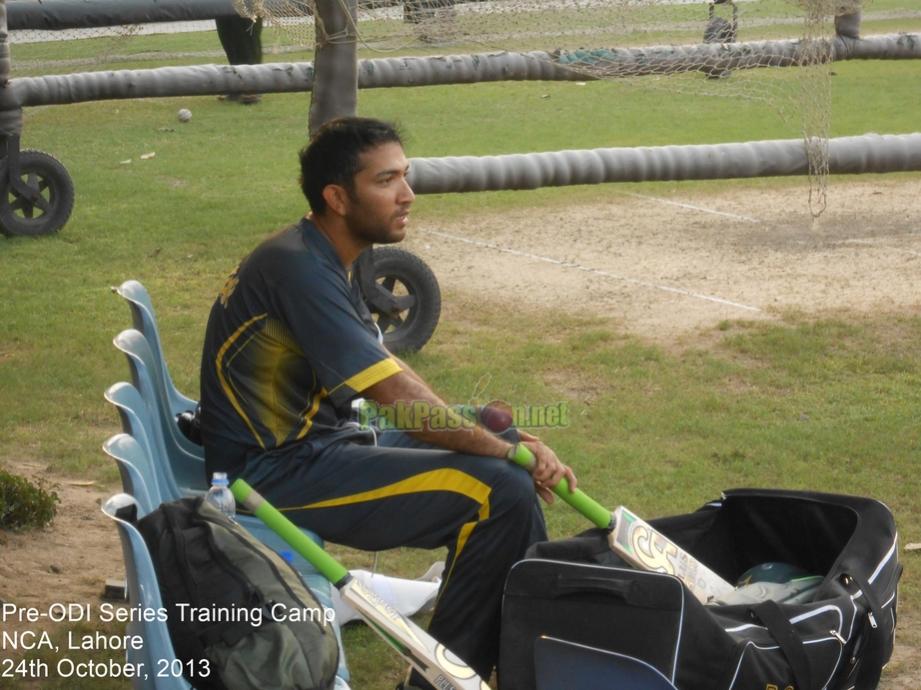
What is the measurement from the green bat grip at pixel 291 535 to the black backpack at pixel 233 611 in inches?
6.4

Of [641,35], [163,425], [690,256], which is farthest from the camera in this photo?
[690,256]

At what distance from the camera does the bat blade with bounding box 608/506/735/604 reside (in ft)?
11.9

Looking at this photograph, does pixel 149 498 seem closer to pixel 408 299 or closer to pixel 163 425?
pixel 163 425

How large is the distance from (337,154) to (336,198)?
129 millimetres

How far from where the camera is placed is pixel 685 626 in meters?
3.30

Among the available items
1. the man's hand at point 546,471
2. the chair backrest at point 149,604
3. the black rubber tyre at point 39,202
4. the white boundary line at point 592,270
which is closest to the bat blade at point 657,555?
the man's hand at point 546,471

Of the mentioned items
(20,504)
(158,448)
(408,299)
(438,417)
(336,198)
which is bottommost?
(20,504)

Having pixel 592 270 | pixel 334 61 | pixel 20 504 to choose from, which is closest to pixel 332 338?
pixel 20 504

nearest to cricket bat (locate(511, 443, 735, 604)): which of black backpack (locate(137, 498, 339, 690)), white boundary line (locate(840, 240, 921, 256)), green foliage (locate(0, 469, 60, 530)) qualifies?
black backpack (locate(137, 498, 339, 690))

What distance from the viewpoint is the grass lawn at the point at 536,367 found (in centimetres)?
556

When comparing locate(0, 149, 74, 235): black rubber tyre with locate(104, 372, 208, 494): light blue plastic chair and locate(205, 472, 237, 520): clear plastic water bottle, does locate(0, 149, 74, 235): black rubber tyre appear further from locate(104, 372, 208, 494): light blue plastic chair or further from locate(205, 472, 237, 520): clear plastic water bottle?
locate(205, 472, 237, 520): clear plastic water bottle

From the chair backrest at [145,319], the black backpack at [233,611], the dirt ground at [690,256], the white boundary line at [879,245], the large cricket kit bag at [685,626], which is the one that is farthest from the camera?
the white boundary line at [879,245]

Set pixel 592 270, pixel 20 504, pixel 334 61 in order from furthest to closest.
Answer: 1. pixel 592 270
2. pixel 334 61
3. pixel 20 504

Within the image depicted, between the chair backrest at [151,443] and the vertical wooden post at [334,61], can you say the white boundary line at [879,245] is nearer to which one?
the vertical wooden post at [334,61]
